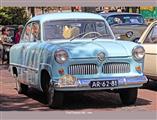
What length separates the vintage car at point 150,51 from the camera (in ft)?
35.2

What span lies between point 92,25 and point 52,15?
84cm

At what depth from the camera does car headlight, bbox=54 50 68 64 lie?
838cm

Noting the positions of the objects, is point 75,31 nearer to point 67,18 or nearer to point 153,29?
point 67,18

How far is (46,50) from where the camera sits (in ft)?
28.7

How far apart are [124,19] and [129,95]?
Result: 880 cm

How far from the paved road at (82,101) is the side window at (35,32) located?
4.09 ft

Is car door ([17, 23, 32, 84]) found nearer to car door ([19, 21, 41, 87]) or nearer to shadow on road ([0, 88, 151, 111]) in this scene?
car door ([19, 21, 41, 87])

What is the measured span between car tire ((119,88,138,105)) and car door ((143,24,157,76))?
66.9 inches

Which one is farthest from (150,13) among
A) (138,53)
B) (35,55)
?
(138,53)

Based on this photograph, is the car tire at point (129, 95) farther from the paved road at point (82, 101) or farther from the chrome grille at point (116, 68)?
the chrome grille at point (116, 68)

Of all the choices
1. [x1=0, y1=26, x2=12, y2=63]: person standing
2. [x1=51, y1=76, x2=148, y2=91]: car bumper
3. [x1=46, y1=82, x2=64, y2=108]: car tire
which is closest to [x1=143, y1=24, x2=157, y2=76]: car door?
[x1=51, y1=76, x2=148, y2=91]: car bumper

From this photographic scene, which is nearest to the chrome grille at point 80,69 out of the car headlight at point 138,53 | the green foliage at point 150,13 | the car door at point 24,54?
the car headlight at point 138,53

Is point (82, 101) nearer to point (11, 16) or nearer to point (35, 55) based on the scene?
point (35, 55)

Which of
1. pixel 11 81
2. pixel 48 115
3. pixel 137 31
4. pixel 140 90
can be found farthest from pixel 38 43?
pixel 137 31
